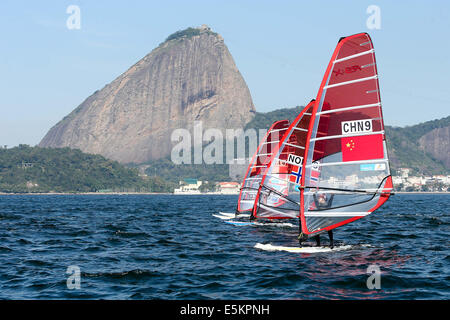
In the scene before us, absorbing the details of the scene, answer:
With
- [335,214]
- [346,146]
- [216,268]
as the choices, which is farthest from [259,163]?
[216,268]

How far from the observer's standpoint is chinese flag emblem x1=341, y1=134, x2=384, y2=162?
22016 mm

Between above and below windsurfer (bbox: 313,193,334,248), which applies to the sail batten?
above

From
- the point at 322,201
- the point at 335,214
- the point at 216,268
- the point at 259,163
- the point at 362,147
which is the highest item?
the point at 259,163

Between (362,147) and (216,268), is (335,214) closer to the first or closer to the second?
(362,147)

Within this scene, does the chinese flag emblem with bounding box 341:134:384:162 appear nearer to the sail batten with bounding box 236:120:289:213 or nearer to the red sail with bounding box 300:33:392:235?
the red sail with bounding box 300:33:392:235

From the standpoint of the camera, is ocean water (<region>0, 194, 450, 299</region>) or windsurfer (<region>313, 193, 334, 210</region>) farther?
windsurfer (<region>313, 193, 334, 210</region>)

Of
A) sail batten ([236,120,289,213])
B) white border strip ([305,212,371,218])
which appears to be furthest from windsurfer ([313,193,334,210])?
sail batten ([236,120,289,213])

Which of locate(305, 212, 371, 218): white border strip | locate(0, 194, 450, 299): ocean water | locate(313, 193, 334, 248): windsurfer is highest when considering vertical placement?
locate(313, 193, 334, 248): windsurfer

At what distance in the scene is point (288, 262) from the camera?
69.5 ft

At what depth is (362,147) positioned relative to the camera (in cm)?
2219

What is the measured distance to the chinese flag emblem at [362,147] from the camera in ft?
72.2

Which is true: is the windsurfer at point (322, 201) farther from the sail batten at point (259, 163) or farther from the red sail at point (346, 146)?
the sail batten at point (259, 163)

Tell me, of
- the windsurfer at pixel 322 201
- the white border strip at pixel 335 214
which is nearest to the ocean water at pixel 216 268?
the white border strip at pixel 335 214
